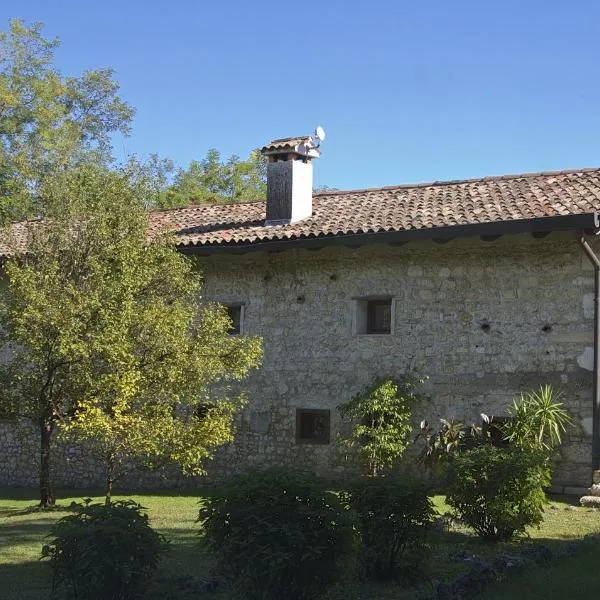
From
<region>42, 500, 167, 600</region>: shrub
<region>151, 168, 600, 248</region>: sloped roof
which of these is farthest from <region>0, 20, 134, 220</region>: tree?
<region>42, 500, 167, 600</region>: shrub

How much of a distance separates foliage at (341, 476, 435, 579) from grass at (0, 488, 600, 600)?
17 centimetres

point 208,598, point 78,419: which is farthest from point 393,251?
point 208,598

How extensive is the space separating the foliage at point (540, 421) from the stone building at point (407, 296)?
23 cm

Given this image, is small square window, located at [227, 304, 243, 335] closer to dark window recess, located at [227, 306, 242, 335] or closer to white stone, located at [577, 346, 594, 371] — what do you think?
dark window recess, located at [227, 306, 242, 335]

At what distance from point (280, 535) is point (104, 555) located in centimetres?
135

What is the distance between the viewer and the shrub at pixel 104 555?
671 cm

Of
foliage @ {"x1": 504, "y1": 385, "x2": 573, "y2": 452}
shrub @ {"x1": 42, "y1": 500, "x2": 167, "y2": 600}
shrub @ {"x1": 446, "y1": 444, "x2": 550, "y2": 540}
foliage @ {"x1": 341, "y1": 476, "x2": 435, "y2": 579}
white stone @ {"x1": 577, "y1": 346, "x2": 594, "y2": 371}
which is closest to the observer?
shrub @ {"x1": 42, "y1": 500, "x2": 167, "y2": 600}

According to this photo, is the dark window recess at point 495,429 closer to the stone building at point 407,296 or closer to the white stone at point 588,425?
the stone building at point 407,296

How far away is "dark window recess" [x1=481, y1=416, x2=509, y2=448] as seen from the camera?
45.1ft

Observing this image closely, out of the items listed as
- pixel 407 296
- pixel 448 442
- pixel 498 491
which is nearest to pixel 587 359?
pixel 448 442

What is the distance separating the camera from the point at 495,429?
14.0 metres

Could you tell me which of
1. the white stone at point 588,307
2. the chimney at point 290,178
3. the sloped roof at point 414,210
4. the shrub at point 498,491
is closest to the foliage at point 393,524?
the shrub at point 498,491

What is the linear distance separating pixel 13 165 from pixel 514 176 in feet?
60.0

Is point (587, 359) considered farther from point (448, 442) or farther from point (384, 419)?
point (384, 419)
